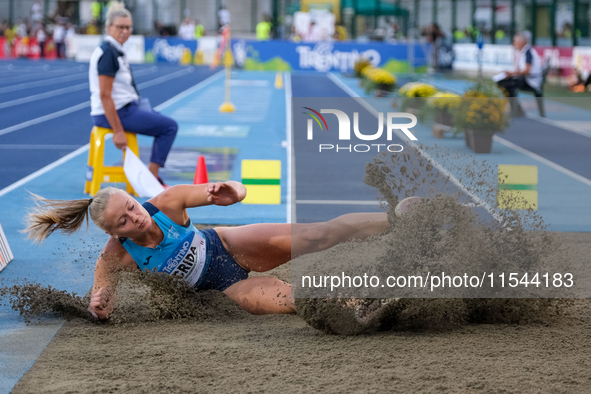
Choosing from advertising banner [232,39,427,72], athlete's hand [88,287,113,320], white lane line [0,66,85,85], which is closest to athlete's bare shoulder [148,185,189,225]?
athlete's hand [88,287,113,320]

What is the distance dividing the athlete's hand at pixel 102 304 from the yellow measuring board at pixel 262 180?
2896mm

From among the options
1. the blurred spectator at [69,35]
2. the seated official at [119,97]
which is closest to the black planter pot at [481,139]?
the seated official at [119,97]

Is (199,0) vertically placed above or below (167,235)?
above

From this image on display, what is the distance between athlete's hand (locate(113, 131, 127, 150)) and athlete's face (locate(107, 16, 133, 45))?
109 cm

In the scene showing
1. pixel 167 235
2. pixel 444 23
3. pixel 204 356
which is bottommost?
pixel 204 356

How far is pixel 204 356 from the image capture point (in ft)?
12.4

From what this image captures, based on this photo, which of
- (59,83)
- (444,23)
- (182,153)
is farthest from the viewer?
(444,23)

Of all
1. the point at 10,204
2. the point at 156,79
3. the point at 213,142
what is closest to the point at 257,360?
the point at 10,204

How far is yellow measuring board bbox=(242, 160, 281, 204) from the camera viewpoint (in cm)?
708

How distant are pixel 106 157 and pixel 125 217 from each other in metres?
7.38

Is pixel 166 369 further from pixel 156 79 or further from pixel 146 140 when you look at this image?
pixel 156 79

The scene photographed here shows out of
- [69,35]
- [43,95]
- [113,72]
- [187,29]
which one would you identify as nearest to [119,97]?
[113,72]

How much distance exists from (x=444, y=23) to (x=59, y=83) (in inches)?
1305

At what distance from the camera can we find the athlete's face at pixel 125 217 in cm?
396
